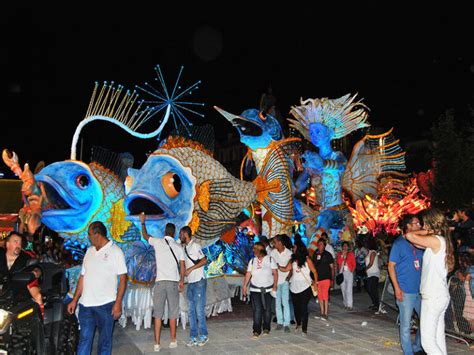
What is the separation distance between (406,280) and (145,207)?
5.36 m

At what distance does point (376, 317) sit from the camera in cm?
1024

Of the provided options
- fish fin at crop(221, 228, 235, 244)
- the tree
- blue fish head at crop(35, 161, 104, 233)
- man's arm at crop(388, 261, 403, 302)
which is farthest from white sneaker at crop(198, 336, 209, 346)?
the tree

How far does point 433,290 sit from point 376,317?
212 inches

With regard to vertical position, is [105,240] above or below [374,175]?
below

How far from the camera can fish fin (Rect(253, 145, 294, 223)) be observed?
12812mm

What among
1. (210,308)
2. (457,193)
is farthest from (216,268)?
(457,193)

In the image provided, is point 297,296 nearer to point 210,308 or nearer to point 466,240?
point 210,308

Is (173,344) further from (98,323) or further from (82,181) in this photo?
(82,181)

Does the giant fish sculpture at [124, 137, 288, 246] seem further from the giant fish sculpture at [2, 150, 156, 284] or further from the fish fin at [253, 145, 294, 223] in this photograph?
the fish fin at [253, 145, 294, 223]

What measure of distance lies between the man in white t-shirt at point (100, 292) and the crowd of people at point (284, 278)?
0.01 meters

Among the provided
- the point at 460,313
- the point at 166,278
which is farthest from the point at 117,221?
the point at 460,313

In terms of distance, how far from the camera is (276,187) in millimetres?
12883

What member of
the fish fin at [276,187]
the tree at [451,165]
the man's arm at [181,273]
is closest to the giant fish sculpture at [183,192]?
the fish fin at [276,187]

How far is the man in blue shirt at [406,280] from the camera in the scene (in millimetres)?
6129
